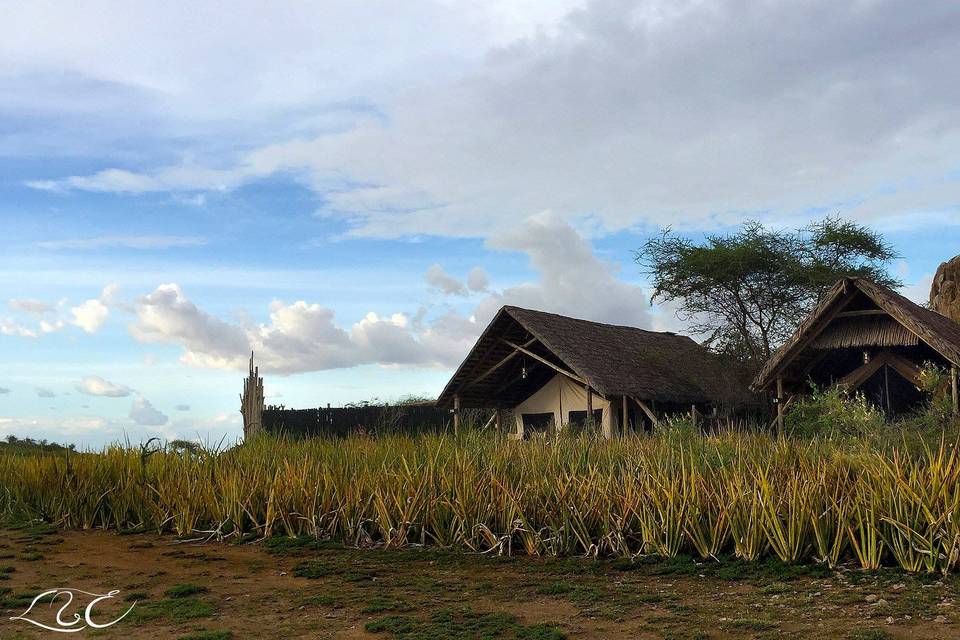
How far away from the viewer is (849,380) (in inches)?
709

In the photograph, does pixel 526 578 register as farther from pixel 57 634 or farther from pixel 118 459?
pixel 118 459

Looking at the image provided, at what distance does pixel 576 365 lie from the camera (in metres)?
19.2

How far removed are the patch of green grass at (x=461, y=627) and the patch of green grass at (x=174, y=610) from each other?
1387 mm

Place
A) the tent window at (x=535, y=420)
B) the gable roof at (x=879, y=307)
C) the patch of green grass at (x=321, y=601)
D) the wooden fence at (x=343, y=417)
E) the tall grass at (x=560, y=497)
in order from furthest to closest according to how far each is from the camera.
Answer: the wooden fence at (x=343, y=417) → the tent window at (x=535, y=420) → the gable roof at (x=879, y=307) → the tall grass at (x=560, y=497) → the patch of green grass at (x=321, y=601)

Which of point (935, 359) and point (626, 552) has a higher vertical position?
point (935, 359)

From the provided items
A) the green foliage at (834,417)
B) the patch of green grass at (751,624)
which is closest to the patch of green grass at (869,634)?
the patch of green grass at (751,624)

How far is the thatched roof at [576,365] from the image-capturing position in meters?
19.9

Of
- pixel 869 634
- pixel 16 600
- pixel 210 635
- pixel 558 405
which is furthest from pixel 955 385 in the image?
pixel 16 600

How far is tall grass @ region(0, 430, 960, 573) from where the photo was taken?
7438mm

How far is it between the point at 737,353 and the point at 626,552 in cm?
1820

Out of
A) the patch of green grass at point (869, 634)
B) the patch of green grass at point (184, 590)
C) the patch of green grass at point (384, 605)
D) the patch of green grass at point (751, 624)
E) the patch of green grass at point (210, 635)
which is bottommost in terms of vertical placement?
the patch of green grass at point (869, 634)

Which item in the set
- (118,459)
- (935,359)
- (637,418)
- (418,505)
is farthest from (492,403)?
(418,505)

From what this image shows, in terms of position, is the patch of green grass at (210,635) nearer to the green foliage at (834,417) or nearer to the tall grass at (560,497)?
the tall grass at (560,497)

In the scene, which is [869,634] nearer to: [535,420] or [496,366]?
[496,366]
